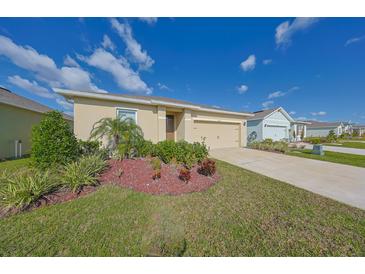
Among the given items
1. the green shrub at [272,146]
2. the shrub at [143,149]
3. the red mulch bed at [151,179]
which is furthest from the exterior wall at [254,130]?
the shrub at [143,149]

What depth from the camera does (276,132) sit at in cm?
1838

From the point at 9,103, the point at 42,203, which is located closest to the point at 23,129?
the point at 9,103

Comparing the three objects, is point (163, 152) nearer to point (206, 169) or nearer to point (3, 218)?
point (206, 169)

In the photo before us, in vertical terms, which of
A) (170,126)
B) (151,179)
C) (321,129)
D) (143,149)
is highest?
(321,129)

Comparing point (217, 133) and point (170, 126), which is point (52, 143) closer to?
point (170, 126)

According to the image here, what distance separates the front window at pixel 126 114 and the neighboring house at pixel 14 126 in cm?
612

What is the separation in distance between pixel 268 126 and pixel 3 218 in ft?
66.6

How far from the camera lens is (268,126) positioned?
56.9ft

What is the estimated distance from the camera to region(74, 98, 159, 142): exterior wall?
7.43 metres

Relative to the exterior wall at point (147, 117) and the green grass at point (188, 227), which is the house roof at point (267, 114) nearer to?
the exterior wall at point (147, 117)

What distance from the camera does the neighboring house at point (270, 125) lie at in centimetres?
1689

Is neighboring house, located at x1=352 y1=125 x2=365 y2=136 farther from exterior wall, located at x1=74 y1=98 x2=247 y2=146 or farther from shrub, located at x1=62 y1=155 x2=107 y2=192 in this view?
shrub, located at x1=62 y1=155 x2=107 y2=192

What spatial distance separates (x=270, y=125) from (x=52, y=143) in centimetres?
1980

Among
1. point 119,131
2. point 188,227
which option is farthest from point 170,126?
point 188,227
